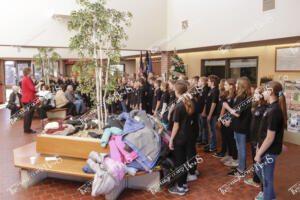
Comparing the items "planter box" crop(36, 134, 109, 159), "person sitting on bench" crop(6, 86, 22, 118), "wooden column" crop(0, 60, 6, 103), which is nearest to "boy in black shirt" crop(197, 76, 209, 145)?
"planter box" crop(36, 134, 109, 159)

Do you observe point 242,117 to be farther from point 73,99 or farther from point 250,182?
point 73,99

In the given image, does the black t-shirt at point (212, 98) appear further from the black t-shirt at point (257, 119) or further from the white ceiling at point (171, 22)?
the white ceiling at point (171, 22)

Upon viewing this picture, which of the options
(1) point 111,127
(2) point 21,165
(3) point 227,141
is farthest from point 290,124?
(2) point 21,165

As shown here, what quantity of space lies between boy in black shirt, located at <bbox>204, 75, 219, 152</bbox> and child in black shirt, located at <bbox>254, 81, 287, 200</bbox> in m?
2.36

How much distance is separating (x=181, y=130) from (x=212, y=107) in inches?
84.4

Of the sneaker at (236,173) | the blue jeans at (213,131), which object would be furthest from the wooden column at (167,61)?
the sneaker at (236,173)

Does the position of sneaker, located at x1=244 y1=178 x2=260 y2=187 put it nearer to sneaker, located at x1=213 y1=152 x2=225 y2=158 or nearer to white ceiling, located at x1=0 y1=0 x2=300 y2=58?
sneaker, located at x1=213 y1=152 x2=225 y2=158

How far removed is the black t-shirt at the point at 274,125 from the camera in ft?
9.39

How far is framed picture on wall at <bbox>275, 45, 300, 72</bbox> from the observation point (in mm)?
6781

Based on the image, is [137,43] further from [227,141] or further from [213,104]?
[227,141]

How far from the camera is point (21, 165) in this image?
3.90m

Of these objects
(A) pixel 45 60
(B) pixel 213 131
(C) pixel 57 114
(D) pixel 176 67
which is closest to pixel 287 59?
(B) pixel 213 131

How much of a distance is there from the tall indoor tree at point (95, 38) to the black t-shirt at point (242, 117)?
2410 millimetres

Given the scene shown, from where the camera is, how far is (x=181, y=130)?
3.62 m
